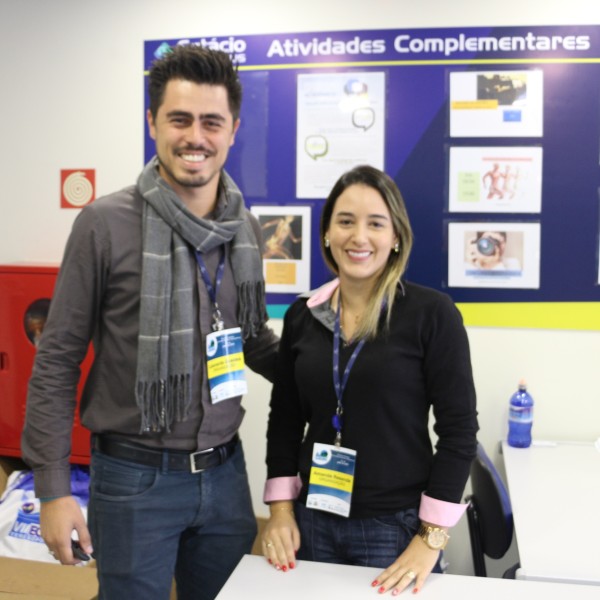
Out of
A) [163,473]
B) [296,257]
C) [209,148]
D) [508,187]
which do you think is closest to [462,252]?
[508,187]

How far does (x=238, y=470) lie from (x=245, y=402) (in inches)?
50.7

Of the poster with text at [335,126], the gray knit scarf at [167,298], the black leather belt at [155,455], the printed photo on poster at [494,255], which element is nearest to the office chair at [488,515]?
the printed photo on poster at [494,255]

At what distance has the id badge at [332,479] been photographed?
1.57 m

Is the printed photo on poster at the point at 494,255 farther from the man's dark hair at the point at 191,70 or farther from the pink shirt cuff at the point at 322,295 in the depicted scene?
the man's dark hair at the point at 191,70

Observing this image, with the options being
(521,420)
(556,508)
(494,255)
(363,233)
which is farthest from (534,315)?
(363,233)

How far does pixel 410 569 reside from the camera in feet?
4.83

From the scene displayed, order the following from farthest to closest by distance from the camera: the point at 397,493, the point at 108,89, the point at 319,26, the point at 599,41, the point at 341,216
→ the point at 108,89, the point at 319,26, the point at 599,41, the point at 341,216, the point at 397,493

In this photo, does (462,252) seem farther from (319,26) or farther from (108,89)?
(108,89)

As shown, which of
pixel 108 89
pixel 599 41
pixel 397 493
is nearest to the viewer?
pixel 397 493

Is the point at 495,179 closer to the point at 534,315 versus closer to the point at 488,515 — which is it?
the point at 534,315

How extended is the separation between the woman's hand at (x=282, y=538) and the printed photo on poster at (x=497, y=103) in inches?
71.6

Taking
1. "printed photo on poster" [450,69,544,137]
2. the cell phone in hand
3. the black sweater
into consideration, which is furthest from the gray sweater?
"printed photo on poster" [450,69,544,137]

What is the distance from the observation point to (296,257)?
3.00 meters

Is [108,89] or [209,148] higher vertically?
[108,89]
